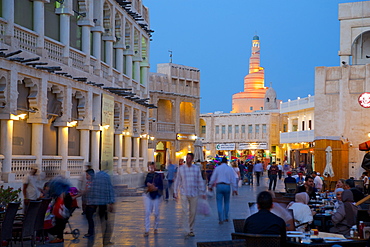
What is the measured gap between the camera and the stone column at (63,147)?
2541 centimetres

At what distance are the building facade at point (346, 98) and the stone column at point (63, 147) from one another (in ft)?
54.4

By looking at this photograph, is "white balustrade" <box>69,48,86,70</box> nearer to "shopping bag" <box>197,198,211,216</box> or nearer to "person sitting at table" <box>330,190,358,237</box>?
"shopping bag" <box>197,198,211,216</box>

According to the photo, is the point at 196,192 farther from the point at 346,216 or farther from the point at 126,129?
the point at 126,129

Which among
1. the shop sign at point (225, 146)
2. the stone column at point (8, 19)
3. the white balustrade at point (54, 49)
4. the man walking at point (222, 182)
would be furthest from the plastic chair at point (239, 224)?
the shop sign at point (225, 146)

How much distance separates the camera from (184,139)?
197 feet

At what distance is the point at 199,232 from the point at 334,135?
26565 mm

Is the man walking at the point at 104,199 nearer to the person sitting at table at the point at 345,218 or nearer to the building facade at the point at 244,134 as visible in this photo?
the person sitting at table at the point at 345,218

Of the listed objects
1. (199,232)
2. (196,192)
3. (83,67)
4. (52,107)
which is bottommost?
(199,232)

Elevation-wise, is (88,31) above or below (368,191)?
above

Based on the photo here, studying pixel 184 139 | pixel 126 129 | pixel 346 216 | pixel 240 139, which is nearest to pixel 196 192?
pixel 346 216

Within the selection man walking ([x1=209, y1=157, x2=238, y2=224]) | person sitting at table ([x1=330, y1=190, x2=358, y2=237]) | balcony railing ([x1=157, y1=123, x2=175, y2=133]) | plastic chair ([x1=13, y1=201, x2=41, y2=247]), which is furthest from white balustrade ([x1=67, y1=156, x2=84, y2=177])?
balcony railing ([x1=157, y1=123, x2=175, y2=133])

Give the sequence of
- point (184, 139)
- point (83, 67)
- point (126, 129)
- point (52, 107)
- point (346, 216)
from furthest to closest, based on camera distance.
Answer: point (184, 139) < point (126, 129) < point (83, 67) < point (52, 107) < point (346, 216)

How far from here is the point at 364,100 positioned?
35.8m

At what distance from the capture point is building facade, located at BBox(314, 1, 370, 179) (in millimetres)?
38156
